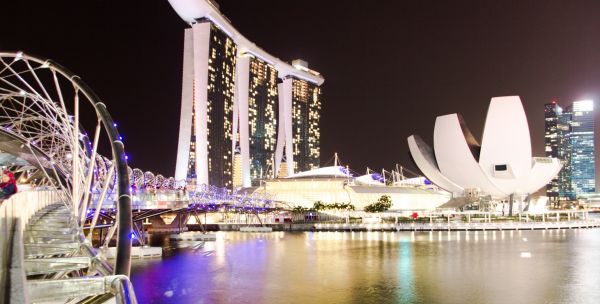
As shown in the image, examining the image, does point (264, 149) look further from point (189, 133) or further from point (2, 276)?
point (2, 276)

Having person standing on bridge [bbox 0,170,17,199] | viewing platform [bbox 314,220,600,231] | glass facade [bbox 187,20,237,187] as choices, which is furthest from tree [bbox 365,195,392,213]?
person standing on bridge [bbox 0,170,17,199]

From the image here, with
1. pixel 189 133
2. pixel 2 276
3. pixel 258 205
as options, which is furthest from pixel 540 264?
pixel 189 133

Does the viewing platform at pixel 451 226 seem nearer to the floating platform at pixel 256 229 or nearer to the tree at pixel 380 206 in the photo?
the floating platform at pixel 256 229

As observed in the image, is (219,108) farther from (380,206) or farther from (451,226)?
(451,226)

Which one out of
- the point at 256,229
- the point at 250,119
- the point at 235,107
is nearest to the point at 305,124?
the point at 250,119

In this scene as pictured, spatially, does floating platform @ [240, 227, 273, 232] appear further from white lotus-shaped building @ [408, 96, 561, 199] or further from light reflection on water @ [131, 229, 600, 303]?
white lotus-shaped building @ [408, 96, 561, 199]
